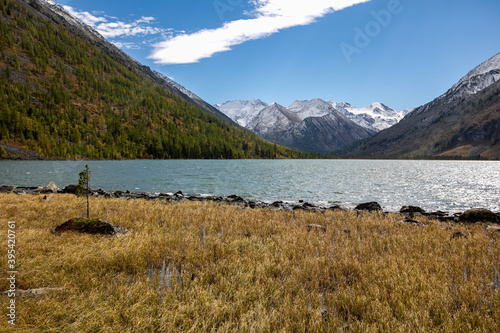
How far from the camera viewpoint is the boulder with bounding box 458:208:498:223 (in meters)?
18.3

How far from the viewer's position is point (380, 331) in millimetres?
4859

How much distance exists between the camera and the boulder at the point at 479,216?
1833cm

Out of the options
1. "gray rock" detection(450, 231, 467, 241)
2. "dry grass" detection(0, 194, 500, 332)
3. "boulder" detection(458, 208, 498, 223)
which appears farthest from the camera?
"boulder" detection(458, 208, 498, 223)

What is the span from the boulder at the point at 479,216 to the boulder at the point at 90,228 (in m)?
23.8

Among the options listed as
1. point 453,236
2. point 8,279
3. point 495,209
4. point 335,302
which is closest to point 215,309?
point 335,302

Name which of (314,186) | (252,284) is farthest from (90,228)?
(314,186)

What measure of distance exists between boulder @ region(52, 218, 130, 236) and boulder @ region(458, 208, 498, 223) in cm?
2380

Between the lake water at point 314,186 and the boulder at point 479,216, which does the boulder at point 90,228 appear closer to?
the boulder at point 479,216

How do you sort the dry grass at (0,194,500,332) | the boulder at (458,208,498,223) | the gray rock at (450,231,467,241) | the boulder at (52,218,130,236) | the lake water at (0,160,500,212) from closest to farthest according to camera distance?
the dry grass at (0,194,500,332), the boulder at (52,218,130,236), the gray rock at (450,231,467,241), the boulder at (458,208,498,223), the lake water at (0,160,500,212)

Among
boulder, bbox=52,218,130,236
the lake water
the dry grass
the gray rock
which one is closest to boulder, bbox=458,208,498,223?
the gray rock

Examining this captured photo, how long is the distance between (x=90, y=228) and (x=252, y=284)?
835 cm

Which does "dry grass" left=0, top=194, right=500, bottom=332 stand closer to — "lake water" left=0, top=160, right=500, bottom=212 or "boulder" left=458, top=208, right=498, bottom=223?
"boulder" left=458, top=208, right=498, bottom=223

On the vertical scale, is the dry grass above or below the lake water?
above

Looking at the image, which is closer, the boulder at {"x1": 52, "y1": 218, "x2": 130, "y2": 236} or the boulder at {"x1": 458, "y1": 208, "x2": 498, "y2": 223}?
the boulder at {"x1": 52, "y1": 218, "x2": 130, "y2": 236}
